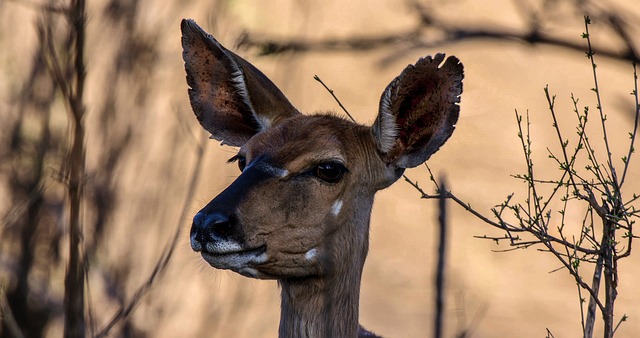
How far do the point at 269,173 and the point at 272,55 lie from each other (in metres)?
4.86

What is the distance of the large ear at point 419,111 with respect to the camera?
523cm

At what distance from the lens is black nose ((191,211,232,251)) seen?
4699mm

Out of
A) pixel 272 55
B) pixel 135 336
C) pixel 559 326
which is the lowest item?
pixel 135 336

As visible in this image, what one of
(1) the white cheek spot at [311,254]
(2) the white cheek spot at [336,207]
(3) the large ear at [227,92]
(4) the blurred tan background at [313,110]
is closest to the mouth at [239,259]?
(1) the white cheek spot at [311,254]

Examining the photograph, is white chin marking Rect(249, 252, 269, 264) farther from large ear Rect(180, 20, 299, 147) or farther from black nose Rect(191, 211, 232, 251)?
large ear Rect(180, 20, 299, 147)

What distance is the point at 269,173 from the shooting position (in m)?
5.13

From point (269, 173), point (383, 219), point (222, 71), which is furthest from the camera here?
point (383, 219)

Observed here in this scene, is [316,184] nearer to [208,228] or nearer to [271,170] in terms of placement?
[271,170]

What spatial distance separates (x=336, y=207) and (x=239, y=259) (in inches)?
24.5

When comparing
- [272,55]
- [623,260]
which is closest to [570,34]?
[623,260]

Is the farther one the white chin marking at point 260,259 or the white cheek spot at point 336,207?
the white cheek spot at point 336,207

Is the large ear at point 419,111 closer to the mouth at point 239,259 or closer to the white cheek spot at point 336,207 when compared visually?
the white cheek spot at point 336,207

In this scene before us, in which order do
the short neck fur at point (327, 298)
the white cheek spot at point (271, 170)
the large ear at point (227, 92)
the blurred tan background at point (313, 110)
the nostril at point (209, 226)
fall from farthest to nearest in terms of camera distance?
the blurred tan background at point (313, 110) → the large ear at point (227, 92) → the short neck fur at point (327, 298) → the white cheek spot at point (271, 170) → the nostril at point (209, 226)

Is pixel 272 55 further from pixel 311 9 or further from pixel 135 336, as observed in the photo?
pixel 135 336
